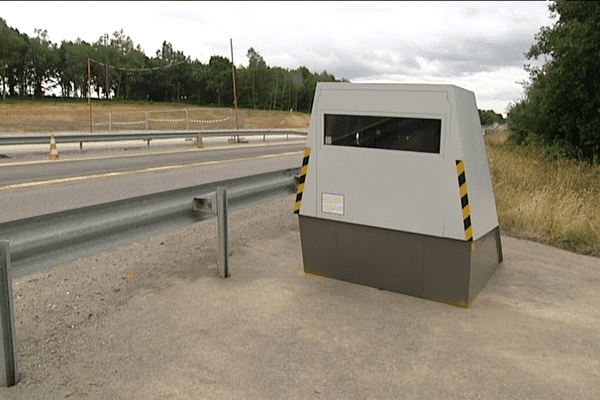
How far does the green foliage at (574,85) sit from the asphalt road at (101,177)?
27.7 feet

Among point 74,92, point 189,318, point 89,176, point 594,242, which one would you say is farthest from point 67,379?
point 74,92

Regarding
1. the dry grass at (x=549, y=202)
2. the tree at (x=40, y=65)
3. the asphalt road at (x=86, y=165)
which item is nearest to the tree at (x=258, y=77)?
the tree at (x=40, y=65)

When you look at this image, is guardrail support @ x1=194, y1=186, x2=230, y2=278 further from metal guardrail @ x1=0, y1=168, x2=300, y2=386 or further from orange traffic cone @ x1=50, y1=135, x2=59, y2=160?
orange traffic cone @ x1=50, y1=135, x2=59, y2=160

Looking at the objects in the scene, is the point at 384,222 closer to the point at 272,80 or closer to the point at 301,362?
the point at 301,362

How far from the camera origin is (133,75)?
119 meters

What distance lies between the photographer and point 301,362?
129 inches

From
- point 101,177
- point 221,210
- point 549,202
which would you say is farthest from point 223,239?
point 101,177

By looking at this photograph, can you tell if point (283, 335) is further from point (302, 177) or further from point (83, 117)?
point (83, 117)

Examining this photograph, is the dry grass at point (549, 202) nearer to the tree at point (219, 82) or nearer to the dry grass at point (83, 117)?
the dry grass at point (83, 117)

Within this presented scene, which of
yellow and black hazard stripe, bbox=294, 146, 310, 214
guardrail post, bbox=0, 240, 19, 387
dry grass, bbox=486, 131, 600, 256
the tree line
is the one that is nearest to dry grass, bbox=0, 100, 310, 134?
the tree line

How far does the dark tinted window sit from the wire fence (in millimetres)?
41979

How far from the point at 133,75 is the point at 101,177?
382 ft

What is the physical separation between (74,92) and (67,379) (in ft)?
441

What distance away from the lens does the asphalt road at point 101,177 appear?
29.5ft
